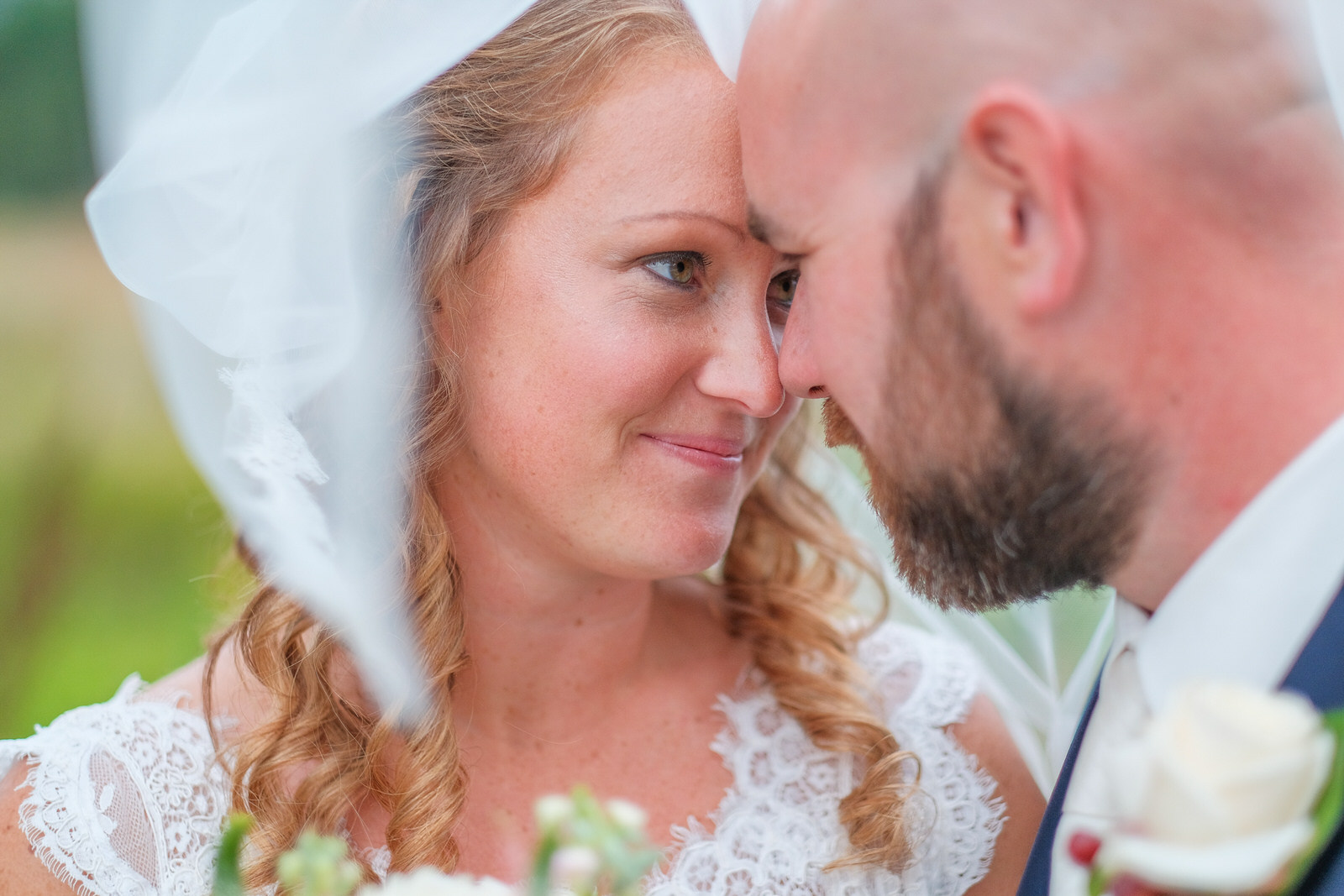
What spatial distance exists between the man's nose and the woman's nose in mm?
81

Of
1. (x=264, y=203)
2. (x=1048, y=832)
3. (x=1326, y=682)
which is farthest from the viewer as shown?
(x=264, y=203)

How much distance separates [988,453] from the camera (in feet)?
5.09

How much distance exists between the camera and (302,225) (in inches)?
77.3

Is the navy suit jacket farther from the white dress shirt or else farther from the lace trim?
the lace trim

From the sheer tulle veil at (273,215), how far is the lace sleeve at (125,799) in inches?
13.8

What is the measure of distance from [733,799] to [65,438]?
4457 millimetres

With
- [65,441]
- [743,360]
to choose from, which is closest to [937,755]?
[743,360]

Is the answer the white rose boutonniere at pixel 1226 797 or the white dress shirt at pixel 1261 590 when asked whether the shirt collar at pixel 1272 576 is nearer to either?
the white dress shirt at pixel 1261 590

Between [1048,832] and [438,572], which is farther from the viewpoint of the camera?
[438,572]

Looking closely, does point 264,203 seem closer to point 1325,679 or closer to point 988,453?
point 988,453

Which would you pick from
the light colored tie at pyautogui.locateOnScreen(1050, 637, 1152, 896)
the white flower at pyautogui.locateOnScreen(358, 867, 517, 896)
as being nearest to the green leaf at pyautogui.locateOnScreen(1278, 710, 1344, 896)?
the light colored tie at pyautogui.locateOnScreen(1050, 637, 1152, 896)

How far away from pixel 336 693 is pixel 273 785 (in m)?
0.20

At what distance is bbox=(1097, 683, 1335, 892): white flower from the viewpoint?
86cm

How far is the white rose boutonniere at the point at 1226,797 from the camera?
87 centimetres
